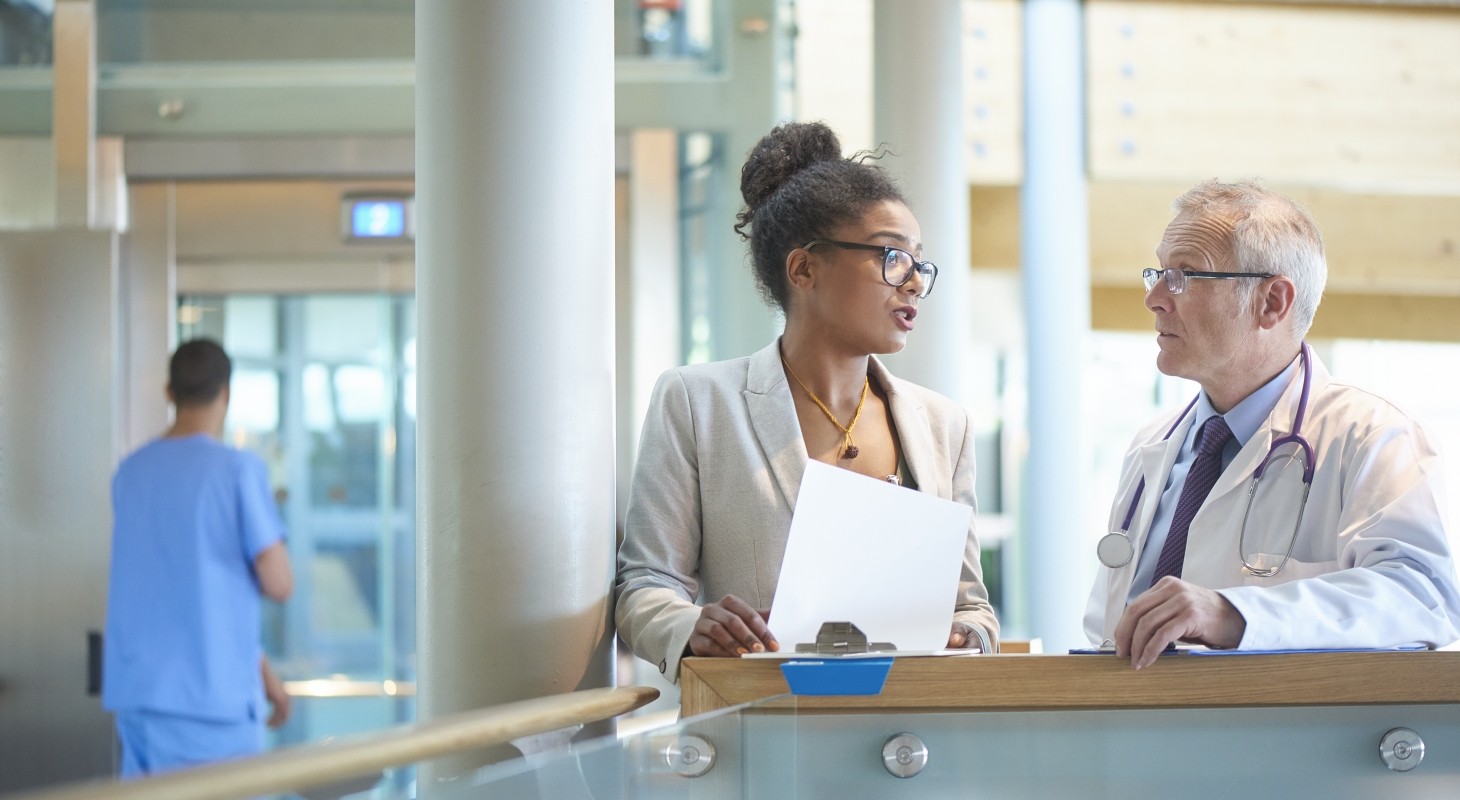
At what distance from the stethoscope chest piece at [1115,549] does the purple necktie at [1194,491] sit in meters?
0.27

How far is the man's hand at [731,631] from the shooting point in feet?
6.66

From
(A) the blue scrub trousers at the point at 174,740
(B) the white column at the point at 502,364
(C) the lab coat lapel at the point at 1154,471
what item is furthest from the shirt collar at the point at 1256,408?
(A) the blue scrub trousers at the point at 174,740

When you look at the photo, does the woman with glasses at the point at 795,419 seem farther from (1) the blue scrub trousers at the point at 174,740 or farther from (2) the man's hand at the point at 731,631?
(1) the blue scrub trousers at the point at 174,740

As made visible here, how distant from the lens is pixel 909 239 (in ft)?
8.27

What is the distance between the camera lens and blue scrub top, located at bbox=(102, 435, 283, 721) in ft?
14.3

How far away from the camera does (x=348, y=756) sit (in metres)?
1.29

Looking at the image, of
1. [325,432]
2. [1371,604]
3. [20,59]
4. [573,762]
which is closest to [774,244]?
[1371,604]

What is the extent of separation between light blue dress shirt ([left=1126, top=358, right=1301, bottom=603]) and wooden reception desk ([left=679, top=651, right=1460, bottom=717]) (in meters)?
0.67

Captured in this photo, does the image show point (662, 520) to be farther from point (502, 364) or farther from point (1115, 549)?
point (1115, 549)

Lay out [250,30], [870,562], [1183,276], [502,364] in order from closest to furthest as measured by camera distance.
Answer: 1. [870,562]
2. [502,364]
3. [1183,276]
4. [250,30]

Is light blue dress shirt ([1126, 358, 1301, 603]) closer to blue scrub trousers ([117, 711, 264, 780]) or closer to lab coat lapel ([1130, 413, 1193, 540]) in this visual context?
lab coat lapel ([1130, 413, 1193, 540])

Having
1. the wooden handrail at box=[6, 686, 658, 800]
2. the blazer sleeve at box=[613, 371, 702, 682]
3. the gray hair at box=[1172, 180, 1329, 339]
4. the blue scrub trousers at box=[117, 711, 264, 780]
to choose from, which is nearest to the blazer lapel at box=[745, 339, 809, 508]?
the blazer sleeve at box=[613, 371, 702, 682]

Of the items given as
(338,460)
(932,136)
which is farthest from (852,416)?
(338,460)

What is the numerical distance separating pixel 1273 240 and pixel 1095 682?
107 cm
